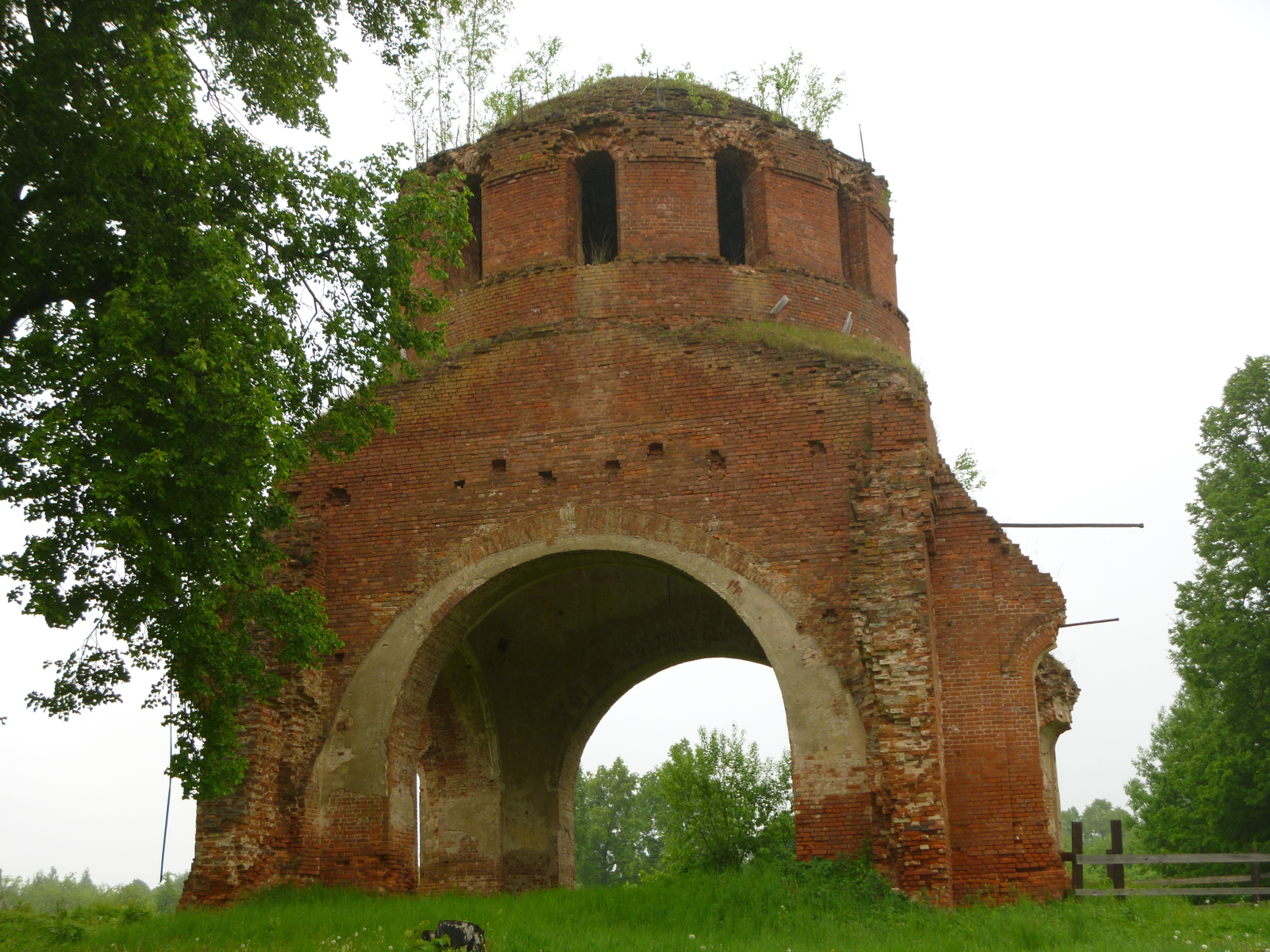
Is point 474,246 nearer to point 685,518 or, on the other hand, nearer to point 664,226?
point 664,226

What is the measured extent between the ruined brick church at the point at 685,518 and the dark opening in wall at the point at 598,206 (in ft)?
0.37

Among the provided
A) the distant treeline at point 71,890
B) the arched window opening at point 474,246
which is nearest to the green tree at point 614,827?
the distant treeline at point 71,890

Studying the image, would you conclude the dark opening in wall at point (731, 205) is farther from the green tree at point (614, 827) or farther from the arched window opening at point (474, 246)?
the green tree at point (614, 827)

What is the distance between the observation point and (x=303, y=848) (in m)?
11.7

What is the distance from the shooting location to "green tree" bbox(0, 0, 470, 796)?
8727mm

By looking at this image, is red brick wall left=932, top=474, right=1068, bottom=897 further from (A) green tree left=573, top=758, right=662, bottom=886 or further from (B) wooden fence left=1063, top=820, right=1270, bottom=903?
(A) green tree left=573, top=758, right=662, bottom=886

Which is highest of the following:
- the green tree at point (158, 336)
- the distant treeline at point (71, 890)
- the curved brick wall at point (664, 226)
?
the curved brick wall at point (664, 226)

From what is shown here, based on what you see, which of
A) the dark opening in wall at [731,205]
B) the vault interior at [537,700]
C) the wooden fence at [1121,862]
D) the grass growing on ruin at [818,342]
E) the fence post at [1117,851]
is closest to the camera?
the wooden fence at [1121,862]

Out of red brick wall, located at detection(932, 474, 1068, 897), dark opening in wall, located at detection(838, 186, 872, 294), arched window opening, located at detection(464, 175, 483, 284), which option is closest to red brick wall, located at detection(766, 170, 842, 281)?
dark opening in wall, located at detection(838, 186, 872, 294)

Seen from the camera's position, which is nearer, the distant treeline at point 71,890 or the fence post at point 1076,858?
the fence post at point 1076,858

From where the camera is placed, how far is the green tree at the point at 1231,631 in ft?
63.1

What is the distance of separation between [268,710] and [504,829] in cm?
531

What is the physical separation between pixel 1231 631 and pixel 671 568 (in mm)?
11303

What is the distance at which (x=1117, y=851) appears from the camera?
12.0m
